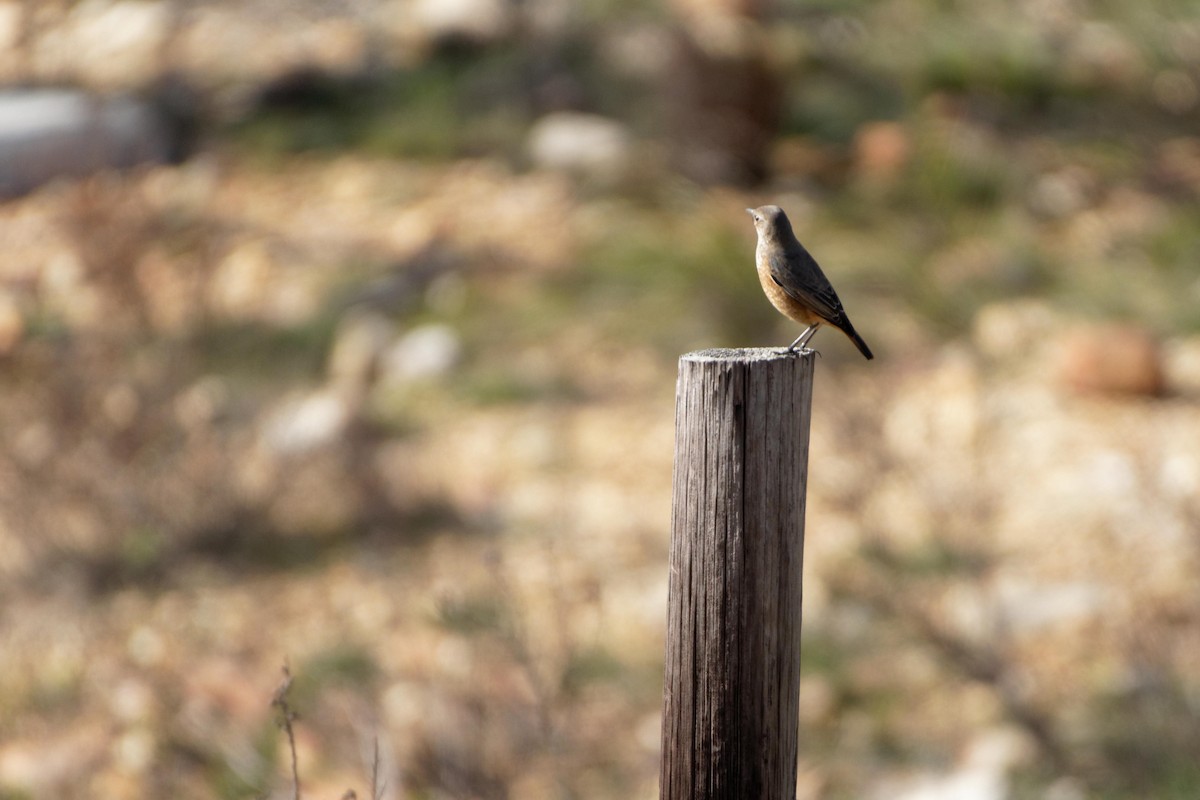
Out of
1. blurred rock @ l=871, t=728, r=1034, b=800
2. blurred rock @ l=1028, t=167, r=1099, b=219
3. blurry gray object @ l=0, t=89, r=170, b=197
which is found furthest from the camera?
blurry gray object @ l=0, t=89, r=170, b=197

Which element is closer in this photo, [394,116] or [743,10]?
[743,10]

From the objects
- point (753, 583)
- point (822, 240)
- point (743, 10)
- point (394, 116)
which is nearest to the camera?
point (753, 583)

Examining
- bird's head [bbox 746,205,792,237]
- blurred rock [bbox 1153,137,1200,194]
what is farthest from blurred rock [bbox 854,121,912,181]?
bird's head [bbox 746,205,792,237]

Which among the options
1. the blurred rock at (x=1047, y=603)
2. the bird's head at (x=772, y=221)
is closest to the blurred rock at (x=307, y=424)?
the blurred rock at (x=1047, y=603)

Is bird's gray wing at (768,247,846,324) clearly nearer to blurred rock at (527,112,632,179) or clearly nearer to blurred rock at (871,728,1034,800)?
blurred rock at (871,728,1034,800)

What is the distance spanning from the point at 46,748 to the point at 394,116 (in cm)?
572

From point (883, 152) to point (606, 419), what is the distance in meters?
2.33

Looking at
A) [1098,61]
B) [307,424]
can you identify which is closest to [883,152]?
[1098,61]

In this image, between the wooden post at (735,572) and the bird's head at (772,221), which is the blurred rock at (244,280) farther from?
the wooden post at (735,572)

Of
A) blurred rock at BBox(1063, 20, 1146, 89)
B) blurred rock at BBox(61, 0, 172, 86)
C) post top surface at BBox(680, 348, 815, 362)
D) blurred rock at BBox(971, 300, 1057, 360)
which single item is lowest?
post top surface at BBox(680, 348, 815, 362)

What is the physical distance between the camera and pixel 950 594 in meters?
4.46

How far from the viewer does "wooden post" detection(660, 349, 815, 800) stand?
6.20ft

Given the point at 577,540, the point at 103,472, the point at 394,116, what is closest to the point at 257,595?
the point at 103,472

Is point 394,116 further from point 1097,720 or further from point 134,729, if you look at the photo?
point 1097,720
